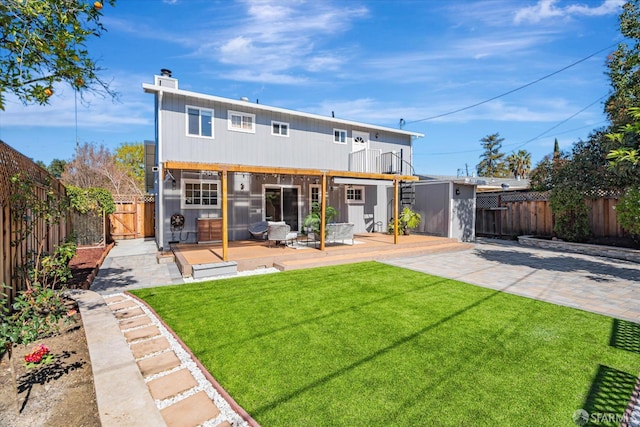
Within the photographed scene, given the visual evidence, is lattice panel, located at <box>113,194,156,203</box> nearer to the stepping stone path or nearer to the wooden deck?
the wooden deck

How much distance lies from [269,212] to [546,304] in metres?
9.72

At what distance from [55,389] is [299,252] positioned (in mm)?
6914

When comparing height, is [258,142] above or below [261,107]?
below

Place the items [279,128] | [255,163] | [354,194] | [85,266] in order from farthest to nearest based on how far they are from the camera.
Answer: [354,194], [279,128], [255,163], [85,266]

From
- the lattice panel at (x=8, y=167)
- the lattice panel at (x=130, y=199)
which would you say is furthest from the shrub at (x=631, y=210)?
the lattice panel at (x=130, y=199)

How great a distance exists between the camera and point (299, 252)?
955 cm

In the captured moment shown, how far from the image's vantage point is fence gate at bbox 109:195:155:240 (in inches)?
607

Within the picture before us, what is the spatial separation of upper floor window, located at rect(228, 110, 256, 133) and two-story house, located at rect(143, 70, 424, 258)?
1.5 inches

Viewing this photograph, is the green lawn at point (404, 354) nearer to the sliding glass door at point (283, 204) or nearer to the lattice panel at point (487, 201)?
the sliding glass door at point (283, 204)

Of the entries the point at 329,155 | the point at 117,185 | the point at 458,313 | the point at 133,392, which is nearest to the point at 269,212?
the point at 329,155

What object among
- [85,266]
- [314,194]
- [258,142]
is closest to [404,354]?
[85,266]

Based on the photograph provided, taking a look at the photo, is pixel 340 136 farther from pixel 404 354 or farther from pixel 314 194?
pixel 404 354

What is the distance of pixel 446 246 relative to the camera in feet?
39.3

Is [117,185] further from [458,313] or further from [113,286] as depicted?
[458,313]
